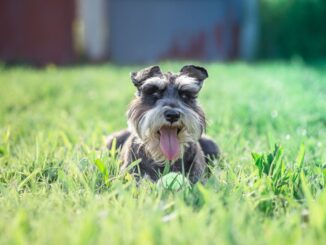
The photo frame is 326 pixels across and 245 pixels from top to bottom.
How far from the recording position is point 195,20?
1900cm

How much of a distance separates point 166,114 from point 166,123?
83 millimetres

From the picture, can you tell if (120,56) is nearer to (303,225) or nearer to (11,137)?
(11,137)

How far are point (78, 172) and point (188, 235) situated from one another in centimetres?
158

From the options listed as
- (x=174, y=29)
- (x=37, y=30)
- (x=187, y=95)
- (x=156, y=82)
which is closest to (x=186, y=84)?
(x=187, y=95)

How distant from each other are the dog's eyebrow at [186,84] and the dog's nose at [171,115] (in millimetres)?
355

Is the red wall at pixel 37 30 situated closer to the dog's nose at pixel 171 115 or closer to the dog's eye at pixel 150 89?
the dog's eye at pixel 150 89

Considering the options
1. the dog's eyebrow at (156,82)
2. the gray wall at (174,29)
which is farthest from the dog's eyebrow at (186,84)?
the gray wall at (174,29)

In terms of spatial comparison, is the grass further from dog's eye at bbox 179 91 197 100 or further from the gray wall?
the gray wall

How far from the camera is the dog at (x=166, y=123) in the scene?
185 inches

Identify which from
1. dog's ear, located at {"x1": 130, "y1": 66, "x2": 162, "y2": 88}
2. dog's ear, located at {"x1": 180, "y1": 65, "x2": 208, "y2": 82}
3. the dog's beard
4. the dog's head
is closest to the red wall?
dog's ear, located at {"x1": 130, "y1": 66, "x2": 162, "y2": 88}

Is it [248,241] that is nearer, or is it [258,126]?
[248,241]

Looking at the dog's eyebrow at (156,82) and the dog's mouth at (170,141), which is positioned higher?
the dog's eyebrow at (156,82)

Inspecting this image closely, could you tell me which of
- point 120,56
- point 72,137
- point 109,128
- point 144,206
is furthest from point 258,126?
point 120,56

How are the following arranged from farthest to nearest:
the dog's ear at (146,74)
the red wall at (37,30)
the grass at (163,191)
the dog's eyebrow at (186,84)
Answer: the red wall at (37,30)
the dog's ear at (146,74)
the dog's eyebrow at (186,84)
the grass at (163,191)
